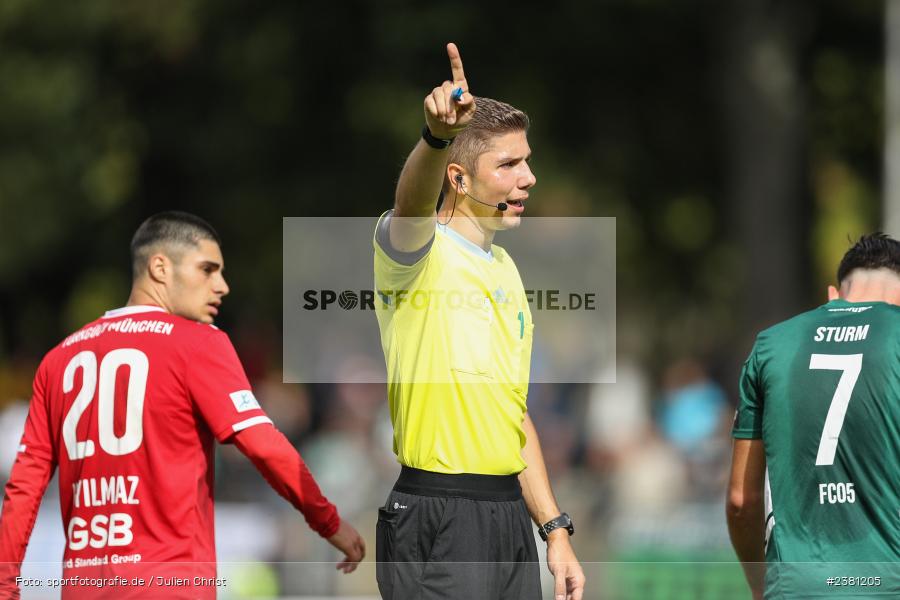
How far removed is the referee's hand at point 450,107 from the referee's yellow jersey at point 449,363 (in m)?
0.60

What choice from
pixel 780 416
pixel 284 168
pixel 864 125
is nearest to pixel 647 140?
pixel 864 125

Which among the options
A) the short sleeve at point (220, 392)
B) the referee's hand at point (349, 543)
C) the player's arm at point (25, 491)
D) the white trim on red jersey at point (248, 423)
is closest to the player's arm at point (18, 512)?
the player's arm at point (25, 491)

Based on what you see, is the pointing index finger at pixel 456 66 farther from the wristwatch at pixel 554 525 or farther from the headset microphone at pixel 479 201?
the wristwatch at pixel 554 525

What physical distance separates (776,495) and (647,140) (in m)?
17.1

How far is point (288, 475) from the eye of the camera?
5719 mm

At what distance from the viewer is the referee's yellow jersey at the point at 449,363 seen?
5488 mm

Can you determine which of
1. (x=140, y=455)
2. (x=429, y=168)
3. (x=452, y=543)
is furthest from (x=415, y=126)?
(x=429, y=168)

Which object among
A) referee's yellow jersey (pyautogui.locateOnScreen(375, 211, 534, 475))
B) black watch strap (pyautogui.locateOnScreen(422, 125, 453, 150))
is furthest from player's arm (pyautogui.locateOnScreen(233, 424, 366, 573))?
black watch strap (pyautogui.locateOnScreen(422, 125, 453, 150))

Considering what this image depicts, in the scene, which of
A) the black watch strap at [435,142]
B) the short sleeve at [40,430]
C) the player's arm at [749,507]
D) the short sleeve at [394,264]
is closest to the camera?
the black watch strap at [435,142]

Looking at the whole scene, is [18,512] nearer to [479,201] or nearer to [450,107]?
[479,201]

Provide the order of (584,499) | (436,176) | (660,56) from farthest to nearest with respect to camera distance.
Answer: (660,56)
(584,499)
(436,176)

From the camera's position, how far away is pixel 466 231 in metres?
5.74

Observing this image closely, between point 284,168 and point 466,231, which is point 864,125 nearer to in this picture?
point 284,168

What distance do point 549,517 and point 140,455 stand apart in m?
1.76
